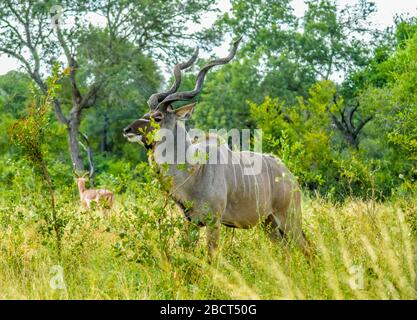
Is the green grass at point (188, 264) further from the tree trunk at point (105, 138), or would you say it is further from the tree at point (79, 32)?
the tree trunk at point (105, 138)

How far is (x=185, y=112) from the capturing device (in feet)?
20.1

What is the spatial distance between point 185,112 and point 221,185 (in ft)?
2.39

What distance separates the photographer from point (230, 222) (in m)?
6.31

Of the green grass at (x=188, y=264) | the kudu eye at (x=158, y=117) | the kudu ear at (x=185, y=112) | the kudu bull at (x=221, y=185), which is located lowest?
the green grass at (x=188, y=264)

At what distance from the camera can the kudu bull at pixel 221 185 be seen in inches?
230

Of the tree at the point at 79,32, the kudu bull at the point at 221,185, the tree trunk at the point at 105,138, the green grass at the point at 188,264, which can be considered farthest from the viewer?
the tree trunk at the point at 105,138

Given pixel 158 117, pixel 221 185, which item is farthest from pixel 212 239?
pixel 158 117

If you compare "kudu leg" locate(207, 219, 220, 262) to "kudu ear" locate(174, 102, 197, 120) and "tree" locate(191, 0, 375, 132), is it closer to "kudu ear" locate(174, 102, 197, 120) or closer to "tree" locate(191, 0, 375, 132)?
"kudu ear" locate(174, 102, 197, 120)

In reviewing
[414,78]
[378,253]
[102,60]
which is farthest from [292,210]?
[102,60]

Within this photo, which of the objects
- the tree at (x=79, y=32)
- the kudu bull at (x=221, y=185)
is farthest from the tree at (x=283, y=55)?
→ the kudu bull at (x=221, y=185)

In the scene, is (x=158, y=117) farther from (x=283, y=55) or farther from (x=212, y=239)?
(x=283, y=55)

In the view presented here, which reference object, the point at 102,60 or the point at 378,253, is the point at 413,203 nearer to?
the point at 378,253

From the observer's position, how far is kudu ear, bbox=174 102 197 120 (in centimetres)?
610
